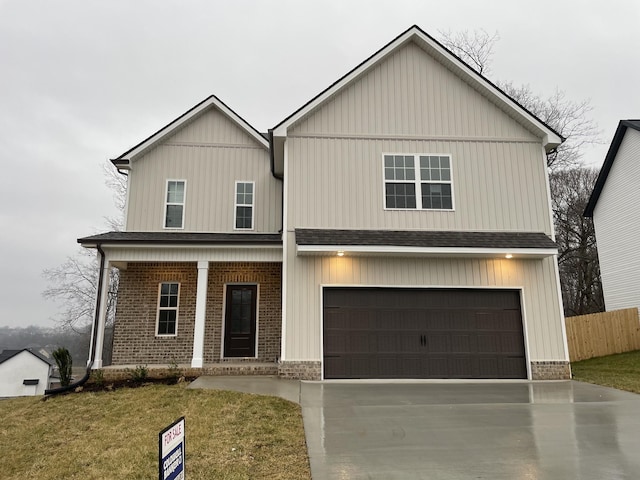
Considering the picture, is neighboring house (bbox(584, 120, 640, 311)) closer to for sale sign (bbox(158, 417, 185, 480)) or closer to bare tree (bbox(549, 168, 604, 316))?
bare tree (bbox(549, 168, 604, 316))

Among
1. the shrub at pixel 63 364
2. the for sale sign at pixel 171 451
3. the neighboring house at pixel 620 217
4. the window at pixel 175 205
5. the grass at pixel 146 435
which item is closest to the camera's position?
the for sale sign at pixel 171 451

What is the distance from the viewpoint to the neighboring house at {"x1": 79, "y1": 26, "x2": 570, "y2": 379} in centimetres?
979

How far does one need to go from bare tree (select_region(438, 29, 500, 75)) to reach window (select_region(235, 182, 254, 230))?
15881 millimetres

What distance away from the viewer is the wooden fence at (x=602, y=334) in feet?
46.8

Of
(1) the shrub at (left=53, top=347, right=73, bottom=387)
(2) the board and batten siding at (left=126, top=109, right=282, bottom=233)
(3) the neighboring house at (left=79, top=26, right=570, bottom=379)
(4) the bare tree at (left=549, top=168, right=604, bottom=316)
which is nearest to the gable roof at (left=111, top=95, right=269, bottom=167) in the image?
(2) the board and batten siding at (left=126, top=109, right=282, bottom=233)

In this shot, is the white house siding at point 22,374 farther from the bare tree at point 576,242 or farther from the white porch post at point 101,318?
the bare tree at point 576,242

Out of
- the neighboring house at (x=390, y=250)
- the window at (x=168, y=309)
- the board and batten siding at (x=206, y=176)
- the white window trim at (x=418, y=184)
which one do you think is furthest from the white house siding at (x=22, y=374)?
the white window trim at (x=418, y=184)

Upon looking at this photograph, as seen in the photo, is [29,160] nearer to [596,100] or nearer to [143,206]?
[143,206]

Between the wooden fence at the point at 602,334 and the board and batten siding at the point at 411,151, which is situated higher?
the board and batten siding at the point at 411,151

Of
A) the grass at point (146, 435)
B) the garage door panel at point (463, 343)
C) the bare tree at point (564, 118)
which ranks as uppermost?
the bare tree at point (564, 118)

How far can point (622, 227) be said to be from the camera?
1741 cm

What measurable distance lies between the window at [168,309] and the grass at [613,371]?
10.6 meters

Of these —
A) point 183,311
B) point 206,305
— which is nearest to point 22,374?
point 183,311

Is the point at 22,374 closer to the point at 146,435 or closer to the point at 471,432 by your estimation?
the point at 146,435
